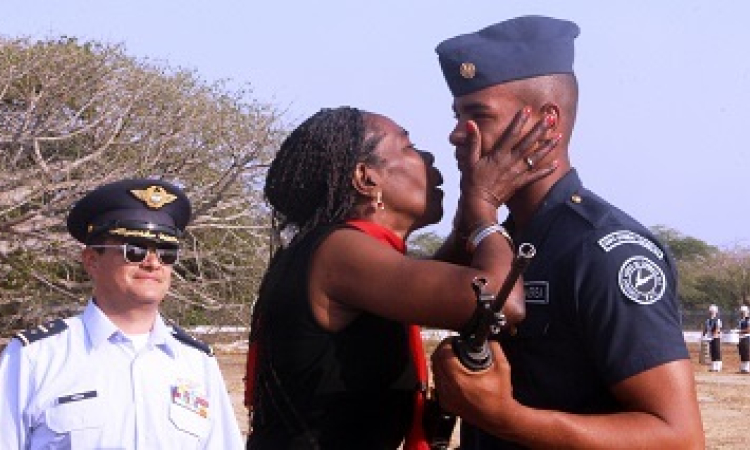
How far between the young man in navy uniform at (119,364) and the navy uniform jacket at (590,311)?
121cm

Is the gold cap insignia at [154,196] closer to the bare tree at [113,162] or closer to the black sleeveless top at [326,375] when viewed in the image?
the black sleeveless top at [326,375]

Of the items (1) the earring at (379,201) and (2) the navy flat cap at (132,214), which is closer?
(1) the earring at (379,201)

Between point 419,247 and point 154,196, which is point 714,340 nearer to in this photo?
point 419,247

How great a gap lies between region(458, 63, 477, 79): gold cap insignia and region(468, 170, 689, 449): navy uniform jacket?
0.35 m

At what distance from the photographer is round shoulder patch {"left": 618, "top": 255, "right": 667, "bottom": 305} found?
8.98 feet

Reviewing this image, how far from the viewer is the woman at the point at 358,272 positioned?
9.82 feet

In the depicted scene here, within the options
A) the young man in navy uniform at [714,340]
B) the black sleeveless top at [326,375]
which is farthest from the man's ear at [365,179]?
the young man in navy uniform at [714,340]

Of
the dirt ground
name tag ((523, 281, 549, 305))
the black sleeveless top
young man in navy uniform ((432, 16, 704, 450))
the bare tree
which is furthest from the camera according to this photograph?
the bare tree

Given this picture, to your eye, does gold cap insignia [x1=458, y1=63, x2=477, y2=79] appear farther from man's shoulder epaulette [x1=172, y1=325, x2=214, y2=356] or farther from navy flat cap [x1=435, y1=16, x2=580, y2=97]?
man's shoulder epaulette [x1=172, y1=325, x2=214, y2=356]

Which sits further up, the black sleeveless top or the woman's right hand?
the woman's right hand

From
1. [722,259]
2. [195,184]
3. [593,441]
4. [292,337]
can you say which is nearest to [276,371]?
[292,337]

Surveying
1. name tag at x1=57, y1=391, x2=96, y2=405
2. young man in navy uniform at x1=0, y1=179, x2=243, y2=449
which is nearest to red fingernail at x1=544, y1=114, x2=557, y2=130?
young man in navy uniform at x1=0, y1=179, x2=243, y2=449

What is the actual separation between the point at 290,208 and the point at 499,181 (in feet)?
2.87

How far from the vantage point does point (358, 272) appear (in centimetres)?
320
